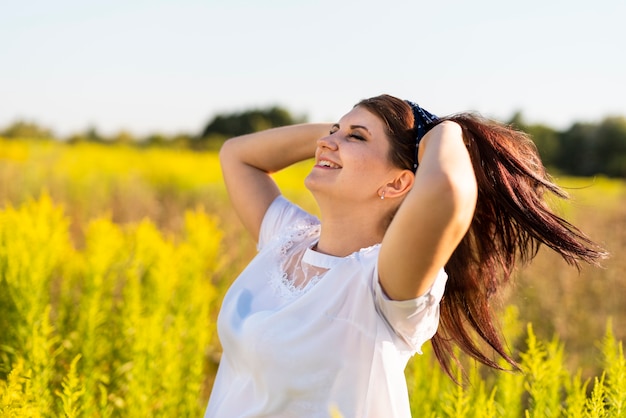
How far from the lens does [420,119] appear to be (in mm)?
2094

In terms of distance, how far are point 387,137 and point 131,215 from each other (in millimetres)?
5560

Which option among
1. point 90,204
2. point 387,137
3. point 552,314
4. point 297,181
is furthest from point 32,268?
point 297,181

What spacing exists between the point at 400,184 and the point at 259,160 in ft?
2.27

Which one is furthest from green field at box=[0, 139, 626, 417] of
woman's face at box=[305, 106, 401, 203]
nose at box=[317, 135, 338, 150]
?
nose at box=[317, 135, 338, 150]

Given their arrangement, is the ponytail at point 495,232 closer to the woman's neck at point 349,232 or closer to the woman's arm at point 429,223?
the woman's neck at point 349,232

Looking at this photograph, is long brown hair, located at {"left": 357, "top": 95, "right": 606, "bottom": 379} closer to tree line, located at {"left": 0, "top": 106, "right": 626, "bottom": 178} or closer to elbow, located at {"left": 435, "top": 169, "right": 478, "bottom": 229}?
elbow, located at {"left": 435, "top": 169, "right": 478, "bottom": 229}

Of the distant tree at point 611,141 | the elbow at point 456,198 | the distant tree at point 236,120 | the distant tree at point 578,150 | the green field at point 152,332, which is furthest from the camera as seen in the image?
the distant tree at point 236,120

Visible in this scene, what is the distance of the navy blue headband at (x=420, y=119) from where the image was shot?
6.73ft

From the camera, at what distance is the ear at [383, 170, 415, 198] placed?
2.00 metres

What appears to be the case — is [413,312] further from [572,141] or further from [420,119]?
[572,141]

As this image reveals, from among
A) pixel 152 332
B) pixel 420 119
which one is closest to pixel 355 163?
pixel 420 119

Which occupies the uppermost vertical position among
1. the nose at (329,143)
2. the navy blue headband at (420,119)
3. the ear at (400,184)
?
the navy blue headband at (420,119)

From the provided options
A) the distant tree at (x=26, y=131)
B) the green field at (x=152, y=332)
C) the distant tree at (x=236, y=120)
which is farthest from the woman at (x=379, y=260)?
the distant tree at (x=236, y=120)

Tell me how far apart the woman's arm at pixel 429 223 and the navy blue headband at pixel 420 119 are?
40 cm
